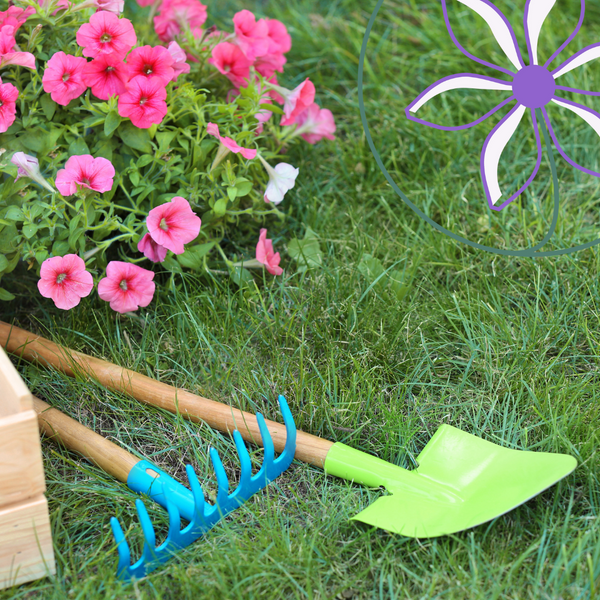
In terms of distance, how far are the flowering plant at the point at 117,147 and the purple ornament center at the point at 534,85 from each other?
1.95 ft

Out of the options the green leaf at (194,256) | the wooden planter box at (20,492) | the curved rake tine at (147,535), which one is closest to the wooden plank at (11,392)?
the wooden planter box at (20,492)

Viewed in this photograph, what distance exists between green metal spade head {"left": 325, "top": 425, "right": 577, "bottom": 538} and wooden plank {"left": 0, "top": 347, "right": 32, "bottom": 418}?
646 millimetres

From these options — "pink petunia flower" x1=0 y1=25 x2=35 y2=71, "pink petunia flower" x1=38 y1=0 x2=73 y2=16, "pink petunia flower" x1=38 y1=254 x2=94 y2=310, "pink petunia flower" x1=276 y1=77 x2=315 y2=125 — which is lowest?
"pink petunia flower" x1=38 y1=254 x2=94 y2=310

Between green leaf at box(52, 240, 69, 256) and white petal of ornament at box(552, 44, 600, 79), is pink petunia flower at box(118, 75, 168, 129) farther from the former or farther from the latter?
white petal of ornament at box(552, 44, 600, 79)

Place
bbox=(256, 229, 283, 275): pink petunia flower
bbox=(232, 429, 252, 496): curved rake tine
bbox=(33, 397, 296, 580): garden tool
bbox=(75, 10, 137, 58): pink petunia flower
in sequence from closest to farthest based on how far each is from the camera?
bbox=(33, 397, 296, 580): garden tool, bbox=(232, 429, 252, 496): curved rake tine, bbox=(75, 10, 137, 58): pink petunia flower, bbox=(256, 229, 283, 275): pink petunia flower

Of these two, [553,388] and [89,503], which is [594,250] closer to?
[553,388]

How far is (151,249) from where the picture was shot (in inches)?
68.4

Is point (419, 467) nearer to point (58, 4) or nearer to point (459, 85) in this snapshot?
point (459, 85)

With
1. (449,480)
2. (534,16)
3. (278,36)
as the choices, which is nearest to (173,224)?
(278,36)

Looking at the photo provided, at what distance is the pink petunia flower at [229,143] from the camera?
5.57 feet

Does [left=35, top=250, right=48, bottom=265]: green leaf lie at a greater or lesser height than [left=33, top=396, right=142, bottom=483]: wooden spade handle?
greater

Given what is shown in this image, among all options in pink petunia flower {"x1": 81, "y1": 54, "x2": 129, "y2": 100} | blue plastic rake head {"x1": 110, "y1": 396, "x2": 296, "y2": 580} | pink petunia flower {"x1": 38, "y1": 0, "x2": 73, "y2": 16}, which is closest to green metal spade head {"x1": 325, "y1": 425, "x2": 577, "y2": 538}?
blue plastic rake head {"x1": 110, "y1": 396, "x2": 296, "y2": 580}

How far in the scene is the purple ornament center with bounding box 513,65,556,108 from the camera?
1.59 metres

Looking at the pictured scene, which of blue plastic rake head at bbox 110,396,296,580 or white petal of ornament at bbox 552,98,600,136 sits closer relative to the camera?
blue plastic rake head at bbox 110,396,296,580
